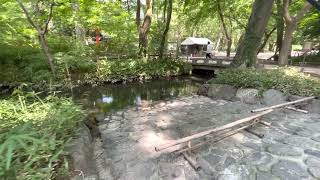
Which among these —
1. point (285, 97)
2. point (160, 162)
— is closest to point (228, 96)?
point (285, 97)

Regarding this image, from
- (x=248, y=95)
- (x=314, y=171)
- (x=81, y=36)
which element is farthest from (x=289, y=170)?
(x=81, y=36)

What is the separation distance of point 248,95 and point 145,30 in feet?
31.8

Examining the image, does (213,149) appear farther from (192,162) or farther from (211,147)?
(192,162)

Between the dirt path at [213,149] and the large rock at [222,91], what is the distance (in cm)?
160

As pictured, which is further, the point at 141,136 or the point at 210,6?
the point at 210,6

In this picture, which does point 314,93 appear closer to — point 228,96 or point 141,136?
point 228,96

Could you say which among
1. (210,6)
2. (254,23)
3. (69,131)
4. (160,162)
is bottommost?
(160,162)

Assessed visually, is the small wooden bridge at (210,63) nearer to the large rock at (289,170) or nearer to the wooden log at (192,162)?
the large rock at (289,170)

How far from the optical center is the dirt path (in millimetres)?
3584

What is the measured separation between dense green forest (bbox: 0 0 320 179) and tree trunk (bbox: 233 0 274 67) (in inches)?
1.4

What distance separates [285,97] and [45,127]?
21.5 ft

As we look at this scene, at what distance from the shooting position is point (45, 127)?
Result: 3404 mm

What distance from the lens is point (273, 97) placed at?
710cm

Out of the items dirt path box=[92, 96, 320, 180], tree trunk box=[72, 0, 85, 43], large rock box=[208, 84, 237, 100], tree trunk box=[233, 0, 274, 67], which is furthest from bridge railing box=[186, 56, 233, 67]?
dirt path box=[92, 96, 320, 180]
